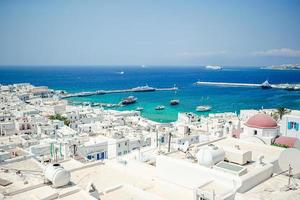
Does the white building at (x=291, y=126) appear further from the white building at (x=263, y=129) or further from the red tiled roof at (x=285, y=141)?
the red tiled roof at (x=285, y=141)

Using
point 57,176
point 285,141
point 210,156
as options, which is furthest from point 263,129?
point 57,176

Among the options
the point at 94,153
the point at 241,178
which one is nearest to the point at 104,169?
A: the point at 241,178

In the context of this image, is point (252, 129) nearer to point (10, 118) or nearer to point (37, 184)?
point (37, 184)

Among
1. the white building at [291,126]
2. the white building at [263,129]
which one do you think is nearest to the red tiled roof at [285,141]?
the white building at [263,129]

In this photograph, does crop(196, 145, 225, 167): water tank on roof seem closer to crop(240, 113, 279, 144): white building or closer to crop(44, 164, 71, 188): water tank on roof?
crop(44, 164, 71, 188): water tank on roof

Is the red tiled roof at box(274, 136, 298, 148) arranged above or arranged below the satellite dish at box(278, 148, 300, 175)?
below

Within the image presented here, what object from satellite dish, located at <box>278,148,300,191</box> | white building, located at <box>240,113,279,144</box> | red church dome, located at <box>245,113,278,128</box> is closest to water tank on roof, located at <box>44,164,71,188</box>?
satellite dish, located at <box>278,148,300,191</box>
